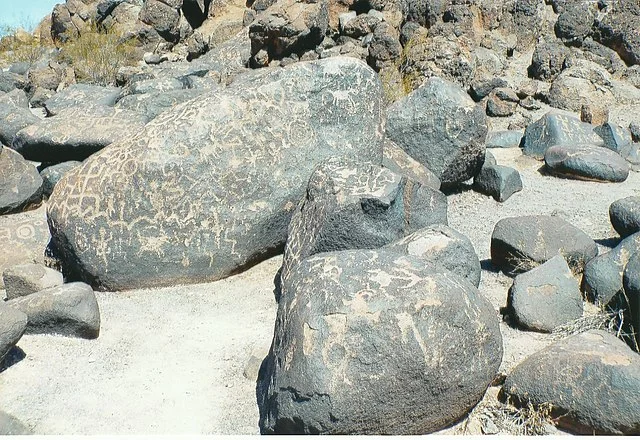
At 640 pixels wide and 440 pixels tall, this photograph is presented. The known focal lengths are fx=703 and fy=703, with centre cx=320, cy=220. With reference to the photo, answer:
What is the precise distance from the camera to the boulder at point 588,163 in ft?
21.8

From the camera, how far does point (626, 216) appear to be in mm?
4953

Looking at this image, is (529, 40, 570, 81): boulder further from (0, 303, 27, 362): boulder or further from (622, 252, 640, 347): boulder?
(0, 303, 27, 362): boulder

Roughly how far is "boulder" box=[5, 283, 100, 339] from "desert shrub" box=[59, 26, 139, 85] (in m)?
9.02

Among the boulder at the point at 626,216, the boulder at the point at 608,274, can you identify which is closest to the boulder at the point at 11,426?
the boulder at the point at 608,274

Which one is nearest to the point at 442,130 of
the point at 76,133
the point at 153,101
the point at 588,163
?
the point at 588,163

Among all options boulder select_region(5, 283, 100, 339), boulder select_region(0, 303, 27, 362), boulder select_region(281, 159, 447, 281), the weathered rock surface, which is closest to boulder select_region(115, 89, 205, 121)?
the weathered rock surface

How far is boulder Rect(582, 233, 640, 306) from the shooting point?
4152 millimetres

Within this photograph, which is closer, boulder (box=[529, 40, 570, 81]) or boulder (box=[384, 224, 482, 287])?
boulder (box=[384, 224, 482, 287])

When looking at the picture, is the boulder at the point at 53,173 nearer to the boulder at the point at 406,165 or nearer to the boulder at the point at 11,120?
the boulder at the point at 11,120

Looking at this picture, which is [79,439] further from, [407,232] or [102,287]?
[407,232]

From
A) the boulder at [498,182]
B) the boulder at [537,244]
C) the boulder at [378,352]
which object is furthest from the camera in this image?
the boulder at [498,182]

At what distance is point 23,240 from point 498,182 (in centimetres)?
395

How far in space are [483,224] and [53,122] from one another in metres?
3.87

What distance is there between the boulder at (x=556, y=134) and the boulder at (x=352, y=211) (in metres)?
3.34
